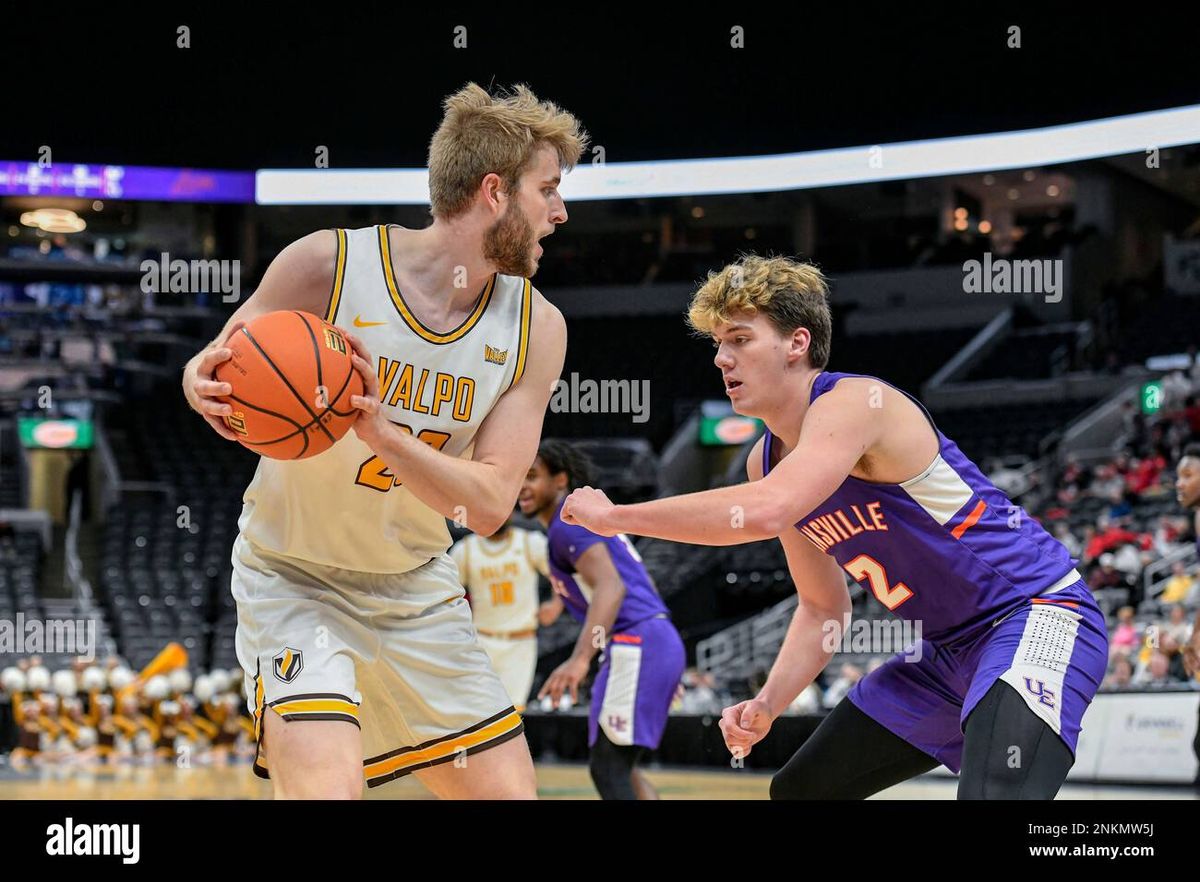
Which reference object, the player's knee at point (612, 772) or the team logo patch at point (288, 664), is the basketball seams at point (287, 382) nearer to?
the team logo patch at point (288, 664)

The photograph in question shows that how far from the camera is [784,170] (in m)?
23.8

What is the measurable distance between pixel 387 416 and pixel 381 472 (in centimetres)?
13

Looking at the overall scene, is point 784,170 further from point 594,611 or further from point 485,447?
point 485,447

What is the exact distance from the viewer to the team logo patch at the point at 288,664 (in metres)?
2.94

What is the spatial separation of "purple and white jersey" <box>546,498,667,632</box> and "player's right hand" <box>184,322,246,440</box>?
285cm

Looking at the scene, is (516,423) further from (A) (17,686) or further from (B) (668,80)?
(B) (668,80)

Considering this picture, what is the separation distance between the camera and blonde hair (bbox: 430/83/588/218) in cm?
312

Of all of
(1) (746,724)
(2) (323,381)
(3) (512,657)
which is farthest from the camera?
(3) (512,657)

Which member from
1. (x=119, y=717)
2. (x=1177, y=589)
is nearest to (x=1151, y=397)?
(x=1177, y=589)

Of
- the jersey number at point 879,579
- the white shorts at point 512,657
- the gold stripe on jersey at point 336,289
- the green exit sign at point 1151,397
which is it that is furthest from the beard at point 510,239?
the green exit sign at point 1151,397

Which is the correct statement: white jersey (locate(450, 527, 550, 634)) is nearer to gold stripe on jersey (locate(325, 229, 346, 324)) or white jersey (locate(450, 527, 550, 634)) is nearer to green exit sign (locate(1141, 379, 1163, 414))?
gold stripe on jersey (locate(325, 229, 346, 324))

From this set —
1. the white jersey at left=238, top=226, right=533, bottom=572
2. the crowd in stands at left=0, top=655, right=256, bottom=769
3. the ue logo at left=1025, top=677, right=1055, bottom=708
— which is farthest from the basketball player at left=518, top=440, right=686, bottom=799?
the crowd in stands at left=0, top=655, right=256, bottom=769

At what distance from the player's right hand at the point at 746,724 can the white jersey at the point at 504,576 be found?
4.42m

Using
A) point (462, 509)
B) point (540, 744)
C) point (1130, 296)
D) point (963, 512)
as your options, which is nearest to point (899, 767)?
point (963, 512)
